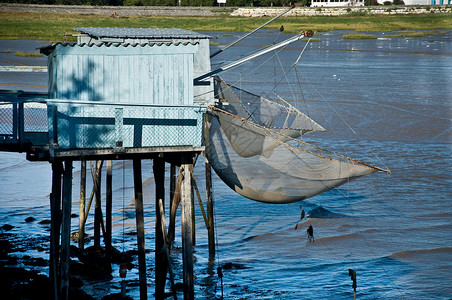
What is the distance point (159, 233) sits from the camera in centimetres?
1553

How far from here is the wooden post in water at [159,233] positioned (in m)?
15.1

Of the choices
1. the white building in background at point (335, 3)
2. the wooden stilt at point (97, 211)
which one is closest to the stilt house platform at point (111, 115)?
the wooden stilt at point (97, 211)

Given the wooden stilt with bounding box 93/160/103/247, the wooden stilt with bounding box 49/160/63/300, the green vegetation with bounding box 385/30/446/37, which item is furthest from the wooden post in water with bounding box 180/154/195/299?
the green vegetation with bounding box 385/30/446/37

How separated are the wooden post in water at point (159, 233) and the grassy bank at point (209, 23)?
73.0m

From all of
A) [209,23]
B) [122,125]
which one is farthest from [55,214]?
[209,23]

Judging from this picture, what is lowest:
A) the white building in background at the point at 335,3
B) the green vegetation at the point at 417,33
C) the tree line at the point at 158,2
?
the green vegetation at the point at 417,33

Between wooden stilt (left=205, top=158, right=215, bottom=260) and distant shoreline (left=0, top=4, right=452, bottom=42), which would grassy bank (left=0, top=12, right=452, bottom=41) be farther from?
wooden stilt (left=205, top=158, right=215, bottom=260)

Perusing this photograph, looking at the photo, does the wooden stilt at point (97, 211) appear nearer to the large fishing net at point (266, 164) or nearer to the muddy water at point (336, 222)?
the muddy water at point (336, 222)

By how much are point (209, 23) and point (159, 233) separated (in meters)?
96.7

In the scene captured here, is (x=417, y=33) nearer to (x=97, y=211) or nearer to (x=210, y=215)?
(x=210, y=215)

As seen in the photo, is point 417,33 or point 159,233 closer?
point 159,233

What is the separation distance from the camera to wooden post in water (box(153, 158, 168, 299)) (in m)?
15.1


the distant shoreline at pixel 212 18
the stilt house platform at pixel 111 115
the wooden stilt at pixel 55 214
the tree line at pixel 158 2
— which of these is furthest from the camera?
the tree line at pixel 158 2

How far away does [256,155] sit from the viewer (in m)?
16.9
